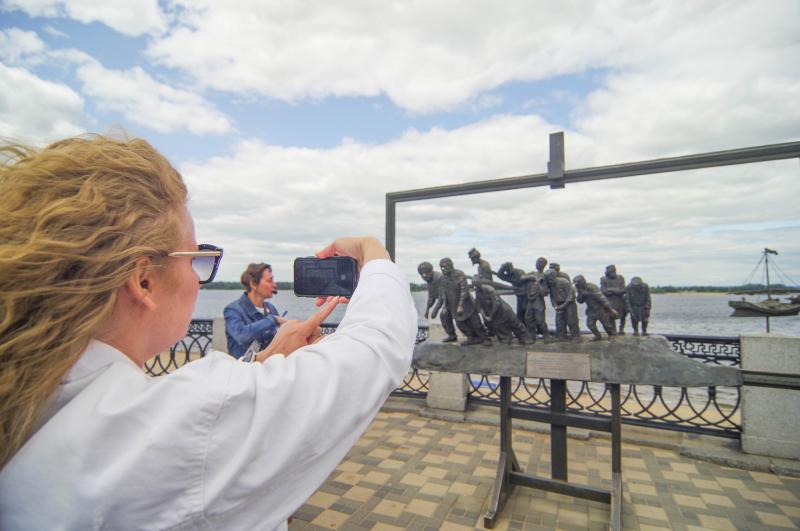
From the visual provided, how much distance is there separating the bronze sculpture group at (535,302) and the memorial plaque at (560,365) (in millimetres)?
267

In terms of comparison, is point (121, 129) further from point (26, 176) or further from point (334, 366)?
point (334, 366)

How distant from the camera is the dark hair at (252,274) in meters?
4.25

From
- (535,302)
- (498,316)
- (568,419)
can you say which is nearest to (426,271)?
(498,316)

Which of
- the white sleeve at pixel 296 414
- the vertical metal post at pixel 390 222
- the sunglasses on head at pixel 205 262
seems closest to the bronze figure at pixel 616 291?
the vertical metal post at pixel 390 222

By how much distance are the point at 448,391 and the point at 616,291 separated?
3.37 m

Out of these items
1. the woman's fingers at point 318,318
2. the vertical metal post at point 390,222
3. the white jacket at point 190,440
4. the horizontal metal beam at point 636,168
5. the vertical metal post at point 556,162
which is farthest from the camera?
the vertical metal post at point 390,222

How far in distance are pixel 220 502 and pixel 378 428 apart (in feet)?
19.2

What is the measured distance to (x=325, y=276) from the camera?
1.29m

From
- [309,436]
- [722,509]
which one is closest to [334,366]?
[309,436]

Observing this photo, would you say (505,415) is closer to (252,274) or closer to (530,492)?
(530,492)

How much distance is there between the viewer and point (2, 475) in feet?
1.78

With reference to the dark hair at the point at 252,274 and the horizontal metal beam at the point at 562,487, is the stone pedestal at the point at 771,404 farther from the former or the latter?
the dark hair at the point at 252,274

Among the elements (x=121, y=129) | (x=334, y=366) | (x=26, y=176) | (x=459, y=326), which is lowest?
(x=459, y=326)

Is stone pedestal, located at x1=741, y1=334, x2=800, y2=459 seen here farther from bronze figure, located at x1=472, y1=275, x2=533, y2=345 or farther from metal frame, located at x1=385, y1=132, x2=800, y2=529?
bronze figure, located at x1=472, y1=275, x2=533, y2=345
